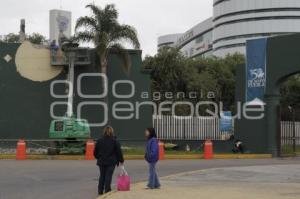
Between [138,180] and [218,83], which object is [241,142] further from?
[218,83]

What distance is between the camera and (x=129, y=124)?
38375 millimetres

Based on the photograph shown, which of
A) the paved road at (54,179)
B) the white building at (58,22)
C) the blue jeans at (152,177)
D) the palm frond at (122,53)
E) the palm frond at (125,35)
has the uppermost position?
the white building at (58,22)

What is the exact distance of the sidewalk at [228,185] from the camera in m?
14.3

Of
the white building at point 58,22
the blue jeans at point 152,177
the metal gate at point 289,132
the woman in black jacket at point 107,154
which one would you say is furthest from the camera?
the white building at point 58,22

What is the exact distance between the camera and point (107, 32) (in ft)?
122

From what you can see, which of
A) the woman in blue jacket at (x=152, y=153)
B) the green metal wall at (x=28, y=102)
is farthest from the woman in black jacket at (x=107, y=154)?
the green metal wall at (x=28, y=102)

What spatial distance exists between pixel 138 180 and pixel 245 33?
390 ft

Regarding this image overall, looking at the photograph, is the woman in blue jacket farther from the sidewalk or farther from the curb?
the curb

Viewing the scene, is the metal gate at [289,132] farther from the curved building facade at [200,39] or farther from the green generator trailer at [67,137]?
the curved building facade at [200,39]

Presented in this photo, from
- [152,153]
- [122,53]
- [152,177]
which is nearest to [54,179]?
[152,177]

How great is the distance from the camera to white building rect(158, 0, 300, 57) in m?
131

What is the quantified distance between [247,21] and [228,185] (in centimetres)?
12091

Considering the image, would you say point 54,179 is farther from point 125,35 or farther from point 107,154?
point 125,35

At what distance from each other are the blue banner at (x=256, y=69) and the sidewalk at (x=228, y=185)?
1205 centimetres
